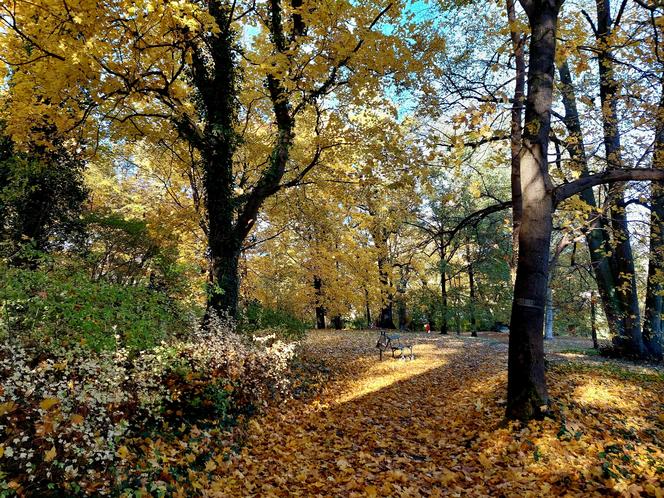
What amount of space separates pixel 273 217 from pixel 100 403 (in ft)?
34.9

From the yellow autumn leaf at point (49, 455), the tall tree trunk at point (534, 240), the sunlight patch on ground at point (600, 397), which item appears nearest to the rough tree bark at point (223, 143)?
the tall tree trunk at point (534, 240)

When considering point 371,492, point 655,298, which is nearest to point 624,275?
point 655,298

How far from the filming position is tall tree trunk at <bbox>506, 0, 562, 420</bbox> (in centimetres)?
511

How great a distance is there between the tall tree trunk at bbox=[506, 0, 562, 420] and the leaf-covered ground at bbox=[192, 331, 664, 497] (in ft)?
1.58

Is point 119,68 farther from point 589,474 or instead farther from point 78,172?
point 589,474

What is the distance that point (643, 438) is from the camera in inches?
181

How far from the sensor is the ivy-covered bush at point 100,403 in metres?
2.88

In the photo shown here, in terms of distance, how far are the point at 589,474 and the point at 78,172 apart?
1312 cm

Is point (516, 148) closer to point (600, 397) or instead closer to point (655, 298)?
point (600, 397)

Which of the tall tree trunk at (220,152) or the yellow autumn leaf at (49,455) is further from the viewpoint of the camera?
the tall tree trunk at (220,152)

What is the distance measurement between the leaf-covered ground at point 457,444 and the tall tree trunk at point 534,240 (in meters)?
0.48

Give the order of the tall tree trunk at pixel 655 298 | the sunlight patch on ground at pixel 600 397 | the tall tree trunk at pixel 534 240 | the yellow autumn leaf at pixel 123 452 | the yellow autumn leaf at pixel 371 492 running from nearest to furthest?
1. the yellow autumn leaf at pixel 123 452
2. the yellow autumn leaf at pixel 371 492
3. the tall tree trunk at pixel 534 240
4. the sunlight patch on ground at pixel 600 397
5. the tall tree trunk at pixel 655 298

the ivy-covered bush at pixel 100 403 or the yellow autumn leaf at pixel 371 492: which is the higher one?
the ivy-covered bush at pixel 100 403

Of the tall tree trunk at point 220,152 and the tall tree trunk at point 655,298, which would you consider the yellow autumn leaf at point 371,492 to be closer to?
the tall tree trunk at point 220,152
